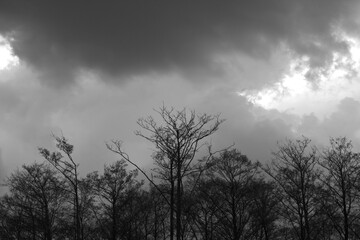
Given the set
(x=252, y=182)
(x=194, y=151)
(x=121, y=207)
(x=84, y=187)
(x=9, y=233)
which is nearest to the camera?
(x=194, y=151)

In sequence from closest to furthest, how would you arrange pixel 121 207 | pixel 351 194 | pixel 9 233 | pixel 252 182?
1. pixel 351 194
2. pixel 252 182
3. pixel 121 207
4. pixel 9 233

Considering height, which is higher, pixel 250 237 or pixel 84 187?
pixel 84 187

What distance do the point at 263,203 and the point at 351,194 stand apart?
6.66 m

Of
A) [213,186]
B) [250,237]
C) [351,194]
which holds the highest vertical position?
[213,186]

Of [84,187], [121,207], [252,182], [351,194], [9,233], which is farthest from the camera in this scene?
[9,233]

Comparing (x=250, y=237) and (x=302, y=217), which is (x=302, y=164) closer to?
(x=302, y=217)

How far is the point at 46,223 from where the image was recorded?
29.7 meters

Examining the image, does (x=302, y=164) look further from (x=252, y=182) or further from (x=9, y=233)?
(x=9, y=233)

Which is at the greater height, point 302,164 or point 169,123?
point 302,164

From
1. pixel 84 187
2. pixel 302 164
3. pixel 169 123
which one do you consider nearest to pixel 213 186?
pixel 302 164

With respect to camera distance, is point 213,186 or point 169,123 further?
point 213,186

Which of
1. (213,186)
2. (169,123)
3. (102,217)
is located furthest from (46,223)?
(169,123)

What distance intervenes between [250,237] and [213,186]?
553cm

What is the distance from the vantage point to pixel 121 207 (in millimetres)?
31375
